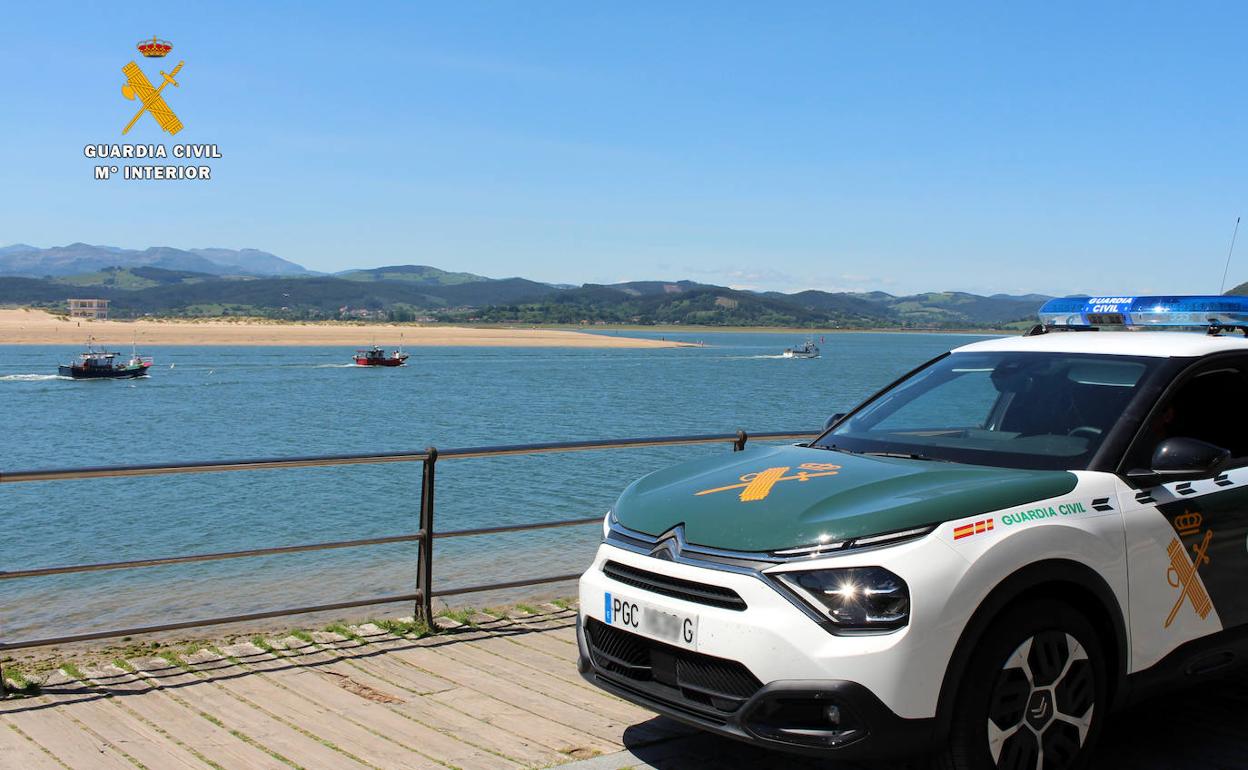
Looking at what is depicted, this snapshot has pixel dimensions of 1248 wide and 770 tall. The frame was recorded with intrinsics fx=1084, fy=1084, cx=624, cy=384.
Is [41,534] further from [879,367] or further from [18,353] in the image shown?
[18,353]

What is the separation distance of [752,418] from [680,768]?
52.7m

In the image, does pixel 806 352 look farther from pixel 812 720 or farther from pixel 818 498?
pixel 812 720

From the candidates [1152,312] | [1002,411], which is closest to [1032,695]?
[1002,411]

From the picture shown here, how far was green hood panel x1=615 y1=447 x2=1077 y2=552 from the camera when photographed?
3771mm

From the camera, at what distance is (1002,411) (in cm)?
516

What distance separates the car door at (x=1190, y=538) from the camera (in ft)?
13.8

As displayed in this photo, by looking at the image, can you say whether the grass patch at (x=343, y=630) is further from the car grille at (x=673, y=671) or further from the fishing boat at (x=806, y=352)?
the fishing boat at (x=806, y=352)

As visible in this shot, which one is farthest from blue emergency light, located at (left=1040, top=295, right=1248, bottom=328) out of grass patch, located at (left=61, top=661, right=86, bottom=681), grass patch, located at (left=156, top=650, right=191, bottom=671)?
grass patch, located at (left=61, top=661, right=86, bottom=681)

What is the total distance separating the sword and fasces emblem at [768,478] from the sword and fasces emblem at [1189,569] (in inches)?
53.3

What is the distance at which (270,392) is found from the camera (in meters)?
80.3

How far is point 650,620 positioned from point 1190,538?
2.22 m

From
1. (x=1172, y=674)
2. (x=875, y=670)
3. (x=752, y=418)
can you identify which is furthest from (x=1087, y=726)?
(x=752, y=418)

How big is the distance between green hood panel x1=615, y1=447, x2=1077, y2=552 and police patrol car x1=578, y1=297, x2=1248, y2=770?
10 millimetres

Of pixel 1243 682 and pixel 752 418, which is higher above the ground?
pixel 1243 682
